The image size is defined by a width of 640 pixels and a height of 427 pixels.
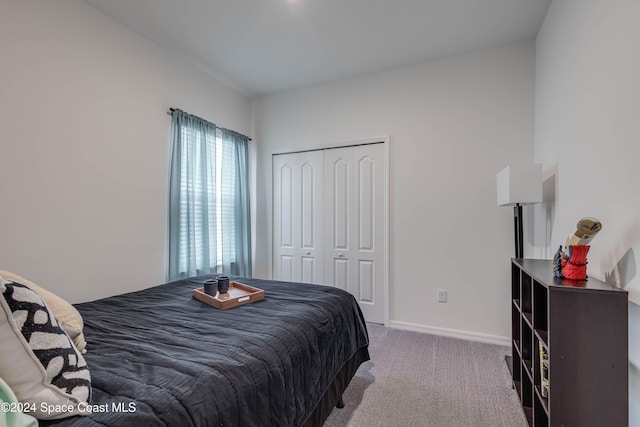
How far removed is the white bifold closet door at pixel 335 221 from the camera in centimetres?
334

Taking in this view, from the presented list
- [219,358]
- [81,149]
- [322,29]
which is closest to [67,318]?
[219,358]

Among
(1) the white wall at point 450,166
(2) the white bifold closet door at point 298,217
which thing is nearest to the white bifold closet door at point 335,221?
(2) the white bifold closet door at point 298,217

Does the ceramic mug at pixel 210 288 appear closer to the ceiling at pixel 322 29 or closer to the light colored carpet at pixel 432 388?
the light colored carpet at pixel 432 388

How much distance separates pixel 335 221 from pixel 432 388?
195cm

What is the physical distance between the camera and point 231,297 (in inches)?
74.2

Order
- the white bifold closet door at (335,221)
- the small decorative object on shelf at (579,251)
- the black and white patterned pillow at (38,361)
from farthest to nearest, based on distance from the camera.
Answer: the white bifold closet door at (335,221)
the small decorative object on shelf at (579,251)
the black and white patterned pillow at (38,361)

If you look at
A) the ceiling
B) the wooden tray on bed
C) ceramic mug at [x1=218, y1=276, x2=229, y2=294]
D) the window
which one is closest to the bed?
the wooden tray on bed

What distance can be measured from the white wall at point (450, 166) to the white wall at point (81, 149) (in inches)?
80.2

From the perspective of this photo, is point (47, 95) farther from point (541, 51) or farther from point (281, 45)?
point (541, 51)

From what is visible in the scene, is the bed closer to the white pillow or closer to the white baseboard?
the white pillow

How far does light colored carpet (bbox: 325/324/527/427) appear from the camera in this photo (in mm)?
1772

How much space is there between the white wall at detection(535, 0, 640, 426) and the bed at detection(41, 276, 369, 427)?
1.31 m

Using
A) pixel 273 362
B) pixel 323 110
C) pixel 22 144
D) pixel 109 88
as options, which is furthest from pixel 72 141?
pixel 323 110

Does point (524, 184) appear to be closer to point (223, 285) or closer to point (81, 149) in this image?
point (223, 285)
